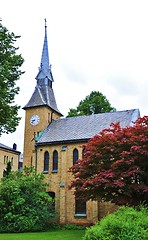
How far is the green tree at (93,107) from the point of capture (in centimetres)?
4597

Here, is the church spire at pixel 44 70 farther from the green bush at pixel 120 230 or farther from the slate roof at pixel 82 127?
the green bush at pixel 120 230

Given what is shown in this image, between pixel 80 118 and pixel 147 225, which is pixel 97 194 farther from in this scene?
pixel 80 118

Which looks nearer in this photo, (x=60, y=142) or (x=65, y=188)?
(x=65, y=188)

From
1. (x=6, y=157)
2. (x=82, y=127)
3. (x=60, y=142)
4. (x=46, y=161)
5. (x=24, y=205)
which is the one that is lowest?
(x=24, y=205)

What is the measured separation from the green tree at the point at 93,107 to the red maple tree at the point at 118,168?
25675 mm

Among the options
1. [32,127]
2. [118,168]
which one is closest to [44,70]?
[32,127]

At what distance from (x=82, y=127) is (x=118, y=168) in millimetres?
13898

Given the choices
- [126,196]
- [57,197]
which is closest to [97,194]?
[126,196]

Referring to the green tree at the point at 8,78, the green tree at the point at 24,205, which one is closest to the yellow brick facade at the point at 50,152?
the green tree at the point at 24,205

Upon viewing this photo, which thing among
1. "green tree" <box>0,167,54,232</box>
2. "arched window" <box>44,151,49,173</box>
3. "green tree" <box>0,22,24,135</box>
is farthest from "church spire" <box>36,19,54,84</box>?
"green tree" <box>0,22,24,135</box>

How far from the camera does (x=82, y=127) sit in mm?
31969

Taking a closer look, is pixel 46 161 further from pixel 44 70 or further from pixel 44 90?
pixel 44 70

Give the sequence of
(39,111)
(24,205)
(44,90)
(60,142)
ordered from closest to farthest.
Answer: (24,205) → (60,142) → (39,111) → (44,90)

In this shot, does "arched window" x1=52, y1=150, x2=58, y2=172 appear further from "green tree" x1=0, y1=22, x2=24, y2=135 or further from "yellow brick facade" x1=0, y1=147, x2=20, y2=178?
"yellow brick facade" x1=0, y1=147, x2=20, y2=178
